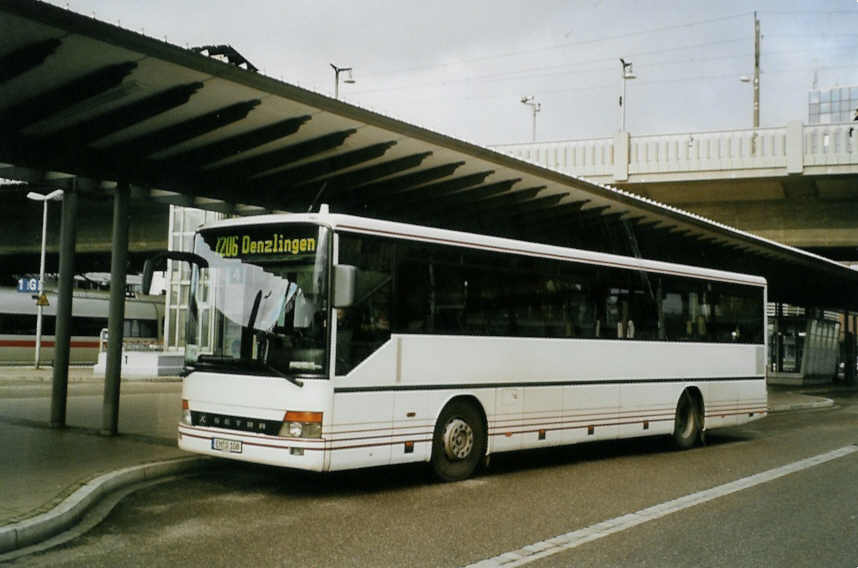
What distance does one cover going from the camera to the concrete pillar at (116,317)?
1324 centimetres

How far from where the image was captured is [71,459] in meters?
10.7

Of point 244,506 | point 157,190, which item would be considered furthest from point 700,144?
point 244,506

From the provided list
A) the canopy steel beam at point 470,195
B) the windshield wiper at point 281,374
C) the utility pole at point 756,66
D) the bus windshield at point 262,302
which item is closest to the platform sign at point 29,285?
the canopy steel beam at point 470,195

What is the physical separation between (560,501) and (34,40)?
7046 mm

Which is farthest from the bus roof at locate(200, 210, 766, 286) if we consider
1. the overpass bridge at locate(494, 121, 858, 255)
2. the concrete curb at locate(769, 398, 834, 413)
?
the concrete curb at locate(769, 398, 834, 413)

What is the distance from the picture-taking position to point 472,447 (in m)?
11.0

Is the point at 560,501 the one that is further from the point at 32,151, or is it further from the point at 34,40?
the point at 32,151

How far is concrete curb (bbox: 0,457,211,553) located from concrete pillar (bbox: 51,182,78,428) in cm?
412

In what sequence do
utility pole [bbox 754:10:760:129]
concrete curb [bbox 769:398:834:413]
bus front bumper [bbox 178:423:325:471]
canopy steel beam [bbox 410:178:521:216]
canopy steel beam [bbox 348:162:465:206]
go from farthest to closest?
1. utility pole [bbox 754:10:760:129]
2. concrete curb [bbox 769:398:834:413]
3. canopy steel beam [bbox 410:178:521:216]
4. canopy steel beam [bbox 348:162:465:206]
5. bus front bumper [bbox 178:423:325:471]

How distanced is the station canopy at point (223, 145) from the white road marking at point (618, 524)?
18.4 ft

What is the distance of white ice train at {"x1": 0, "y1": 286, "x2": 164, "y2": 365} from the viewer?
3931cm

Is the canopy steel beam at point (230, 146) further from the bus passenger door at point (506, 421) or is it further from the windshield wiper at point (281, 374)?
the bus passenger door at point (506, 421)

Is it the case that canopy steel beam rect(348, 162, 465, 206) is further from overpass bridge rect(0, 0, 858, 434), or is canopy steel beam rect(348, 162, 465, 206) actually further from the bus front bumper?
the bus front bumper

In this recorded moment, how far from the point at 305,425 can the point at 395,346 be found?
1474 mm
